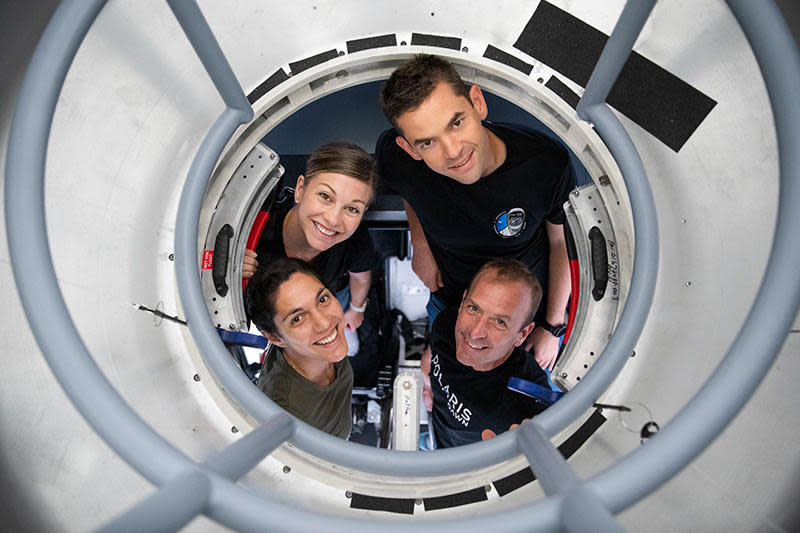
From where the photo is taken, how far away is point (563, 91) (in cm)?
146

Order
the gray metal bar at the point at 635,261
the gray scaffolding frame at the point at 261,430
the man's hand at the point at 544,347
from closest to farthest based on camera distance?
the gray scaffolding frame at the point at 261,430, the gray metal bar at the point at 635,261, the man's hand at the point at 544,347

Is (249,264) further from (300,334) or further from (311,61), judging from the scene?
(311,61)

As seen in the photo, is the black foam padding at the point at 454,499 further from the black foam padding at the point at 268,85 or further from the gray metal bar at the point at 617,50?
the black foam padding at the point at 268,85

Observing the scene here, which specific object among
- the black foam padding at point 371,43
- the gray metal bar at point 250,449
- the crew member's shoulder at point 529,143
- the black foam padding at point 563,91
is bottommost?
the gray metal bar at point 250,449

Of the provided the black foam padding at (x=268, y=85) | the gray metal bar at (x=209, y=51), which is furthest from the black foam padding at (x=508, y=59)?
the gray metal bar at (x=209, y=51)

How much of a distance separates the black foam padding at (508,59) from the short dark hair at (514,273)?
914 mm

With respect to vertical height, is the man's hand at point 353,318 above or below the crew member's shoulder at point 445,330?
below

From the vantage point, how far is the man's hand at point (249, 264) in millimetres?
2055

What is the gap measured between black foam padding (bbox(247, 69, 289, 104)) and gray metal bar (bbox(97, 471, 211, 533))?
109cm

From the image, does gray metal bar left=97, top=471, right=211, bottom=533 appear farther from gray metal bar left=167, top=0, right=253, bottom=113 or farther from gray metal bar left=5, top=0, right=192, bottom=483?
gray metal bar left=167, top=0, right=253, bottom=113

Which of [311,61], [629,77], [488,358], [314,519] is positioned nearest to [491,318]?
[488,358]

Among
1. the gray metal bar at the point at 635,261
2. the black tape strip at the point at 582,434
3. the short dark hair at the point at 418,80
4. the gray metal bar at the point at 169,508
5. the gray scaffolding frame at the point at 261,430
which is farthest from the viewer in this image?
the short dark hair at the point at 418,80

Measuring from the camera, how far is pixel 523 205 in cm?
206

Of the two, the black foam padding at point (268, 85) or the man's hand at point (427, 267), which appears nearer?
the black foam padding at point (268, 85)
